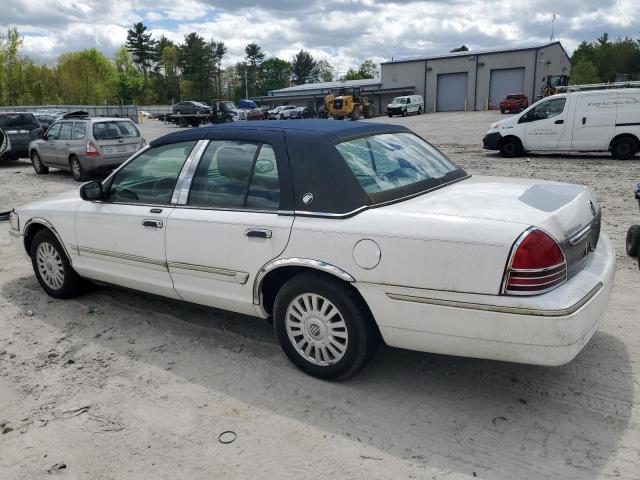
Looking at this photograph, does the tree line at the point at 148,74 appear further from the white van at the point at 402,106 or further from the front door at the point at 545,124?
the front door at the point at 545,124

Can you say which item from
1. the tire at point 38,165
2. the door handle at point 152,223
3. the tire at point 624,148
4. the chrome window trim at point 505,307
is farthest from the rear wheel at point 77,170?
the tire at point 624,148

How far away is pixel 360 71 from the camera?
12112 centimetres

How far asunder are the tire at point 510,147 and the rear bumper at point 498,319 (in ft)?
43.2

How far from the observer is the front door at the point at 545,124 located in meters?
14.5

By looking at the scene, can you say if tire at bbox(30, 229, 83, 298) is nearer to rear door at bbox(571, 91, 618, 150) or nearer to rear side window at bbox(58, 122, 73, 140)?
rear side window at bbox(58, 122, 73, 140)

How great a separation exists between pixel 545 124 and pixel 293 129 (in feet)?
42.7

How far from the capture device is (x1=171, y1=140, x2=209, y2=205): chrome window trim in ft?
13.0

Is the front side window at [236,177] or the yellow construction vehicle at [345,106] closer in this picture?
the front side window at [236,177]

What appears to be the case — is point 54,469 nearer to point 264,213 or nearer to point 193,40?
point 264,213

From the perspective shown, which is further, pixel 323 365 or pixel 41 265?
pixel 41 265

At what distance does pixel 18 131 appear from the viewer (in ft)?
57.1

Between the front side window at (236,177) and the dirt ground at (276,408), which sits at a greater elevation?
the front side window at (236,177)

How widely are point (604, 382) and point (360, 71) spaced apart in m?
124

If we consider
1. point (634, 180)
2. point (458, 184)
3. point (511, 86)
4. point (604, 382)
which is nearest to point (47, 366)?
point (458, 184)
